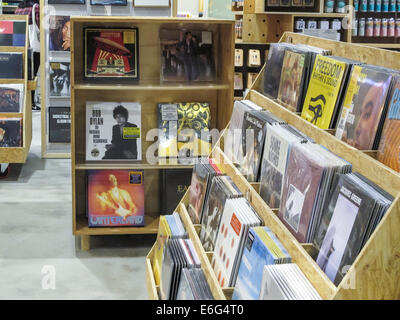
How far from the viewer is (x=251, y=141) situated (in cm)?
246

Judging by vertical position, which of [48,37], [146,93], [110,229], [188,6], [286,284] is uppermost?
[188,6]

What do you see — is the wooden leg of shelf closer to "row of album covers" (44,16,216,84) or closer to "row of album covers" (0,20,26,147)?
"row of album covers" (44,16,216,84)

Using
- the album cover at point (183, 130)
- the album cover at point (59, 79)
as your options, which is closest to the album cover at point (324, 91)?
the album cover at point (183, 130)

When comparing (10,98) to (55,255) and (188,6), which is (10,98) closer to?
(55,255)

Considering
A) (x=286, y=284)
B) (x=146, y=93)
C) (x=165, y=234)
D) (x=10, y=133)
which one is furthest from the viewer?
(x=10, y=133)

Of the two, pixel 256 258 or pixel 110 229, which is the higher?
pixel 256 258

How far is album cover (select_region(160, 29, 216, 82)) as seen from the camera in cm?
406

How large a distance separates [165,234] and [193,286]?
63 cm

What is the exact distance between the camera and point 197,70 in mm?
4098

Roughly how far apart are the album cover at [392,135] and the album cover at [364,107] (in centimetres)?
3

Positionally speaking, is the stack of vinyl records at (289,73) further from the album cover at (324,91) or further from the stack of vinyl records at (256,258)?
the stack of vinyl records at (256,258)

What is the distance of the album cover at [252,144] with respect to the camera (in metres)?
2.36

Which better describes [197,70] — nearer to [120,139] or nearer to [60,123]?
[120,139]

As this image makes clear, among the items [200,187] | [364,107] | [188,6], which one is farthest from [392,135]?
[188,6]
